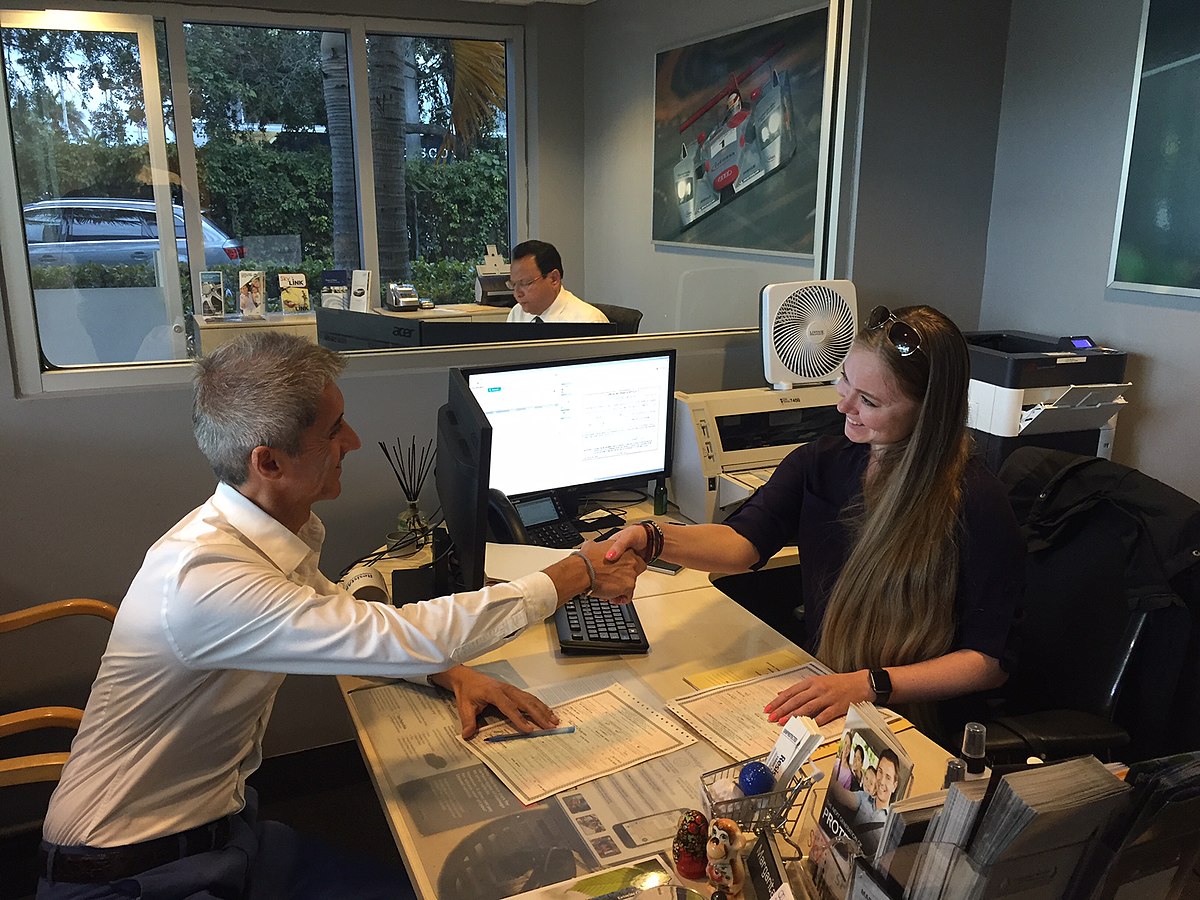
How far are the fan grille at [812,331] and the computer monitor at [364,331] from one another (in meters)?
1.04

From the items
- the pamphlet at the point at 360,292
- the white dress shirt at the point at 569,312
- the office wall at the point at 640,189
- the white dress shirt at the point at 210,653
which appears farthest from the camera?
the office wall at the point at 640,189

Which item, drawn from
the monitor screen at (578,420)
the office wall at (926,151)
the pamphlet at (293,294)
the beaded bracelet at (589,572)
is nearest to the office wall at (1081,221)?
the office wall at (926,151)

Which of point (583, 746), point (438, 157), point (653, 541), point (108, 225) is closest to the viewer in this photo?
point (583, 746)

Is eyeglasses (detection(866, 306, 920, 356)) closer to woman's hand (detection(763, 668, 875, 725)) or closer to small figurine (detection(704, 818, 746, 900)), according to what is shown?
woman's hand (detection(763, 668, 875, 725))

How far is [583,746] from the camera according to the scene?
1.38 meters

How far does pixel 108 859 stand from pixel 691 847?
833mm

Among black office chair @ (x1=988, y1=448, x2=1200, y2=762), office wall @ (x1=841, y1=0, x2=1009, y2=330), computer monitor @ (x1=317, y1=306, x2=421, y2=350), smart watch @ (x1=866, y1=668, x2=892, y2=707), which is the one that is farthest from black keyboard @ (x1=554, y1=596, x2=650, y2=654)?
office wall @ (x1=841, y1=0, x2=1009, y2=330)

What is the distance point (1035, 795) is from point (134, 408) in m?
2.08

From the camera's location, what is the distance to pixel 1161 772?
73 centimetres

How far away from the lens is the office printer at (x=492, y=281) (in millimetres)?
4339

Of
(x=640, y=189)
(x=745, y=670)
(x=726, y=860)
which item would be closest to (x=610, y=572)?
(x=745, y=670)

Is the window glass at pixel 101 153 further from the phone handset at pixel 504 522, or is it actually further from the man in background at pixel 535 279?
the phone handset at pixel 504 522

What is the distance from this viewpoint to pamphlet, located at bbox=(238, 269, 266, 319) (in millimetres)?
2518

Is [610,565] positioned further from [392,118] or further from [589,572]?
[392,118]
